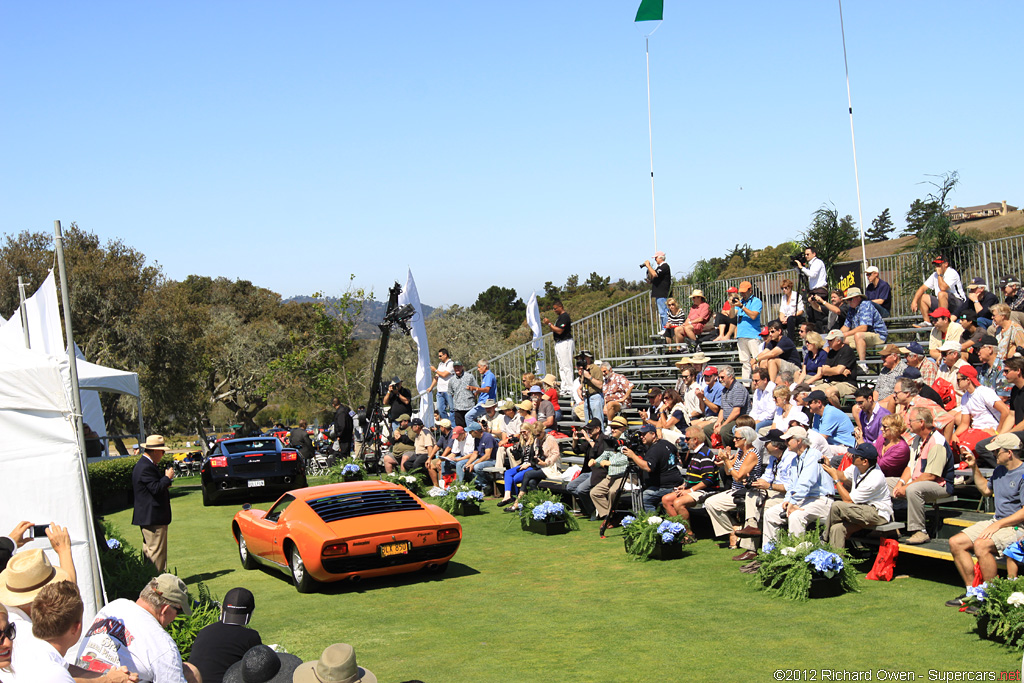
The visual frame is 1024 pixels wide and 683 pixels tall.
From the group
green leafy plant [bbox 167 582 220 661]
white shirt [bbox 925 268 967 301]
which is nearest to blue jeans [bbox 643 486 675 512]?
green leafy plant [bbox 167 582 220 661]

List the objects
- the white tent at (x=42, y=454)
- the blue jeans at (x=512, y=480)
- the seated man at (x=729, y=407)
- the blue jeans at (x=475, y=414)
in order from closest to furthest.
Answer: the white tent at (x=42, y=454) → the seated man at (x=729, y=407) → the blue jeans at (x=512, y=480) → the blue jeans at (x=475, y=414)

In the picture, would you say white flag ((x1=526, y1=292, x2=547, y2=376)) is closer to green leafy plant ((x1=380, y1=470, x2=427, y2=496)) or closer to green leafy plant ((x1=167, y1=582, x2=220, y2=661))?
green leafy plant ((x1=380, y1=470, x2=427, y2=496))

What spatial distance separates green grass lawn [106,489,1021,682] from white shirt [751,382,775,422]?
301cm

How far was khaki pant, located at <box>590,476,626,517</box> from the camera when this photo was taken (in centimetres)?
1338

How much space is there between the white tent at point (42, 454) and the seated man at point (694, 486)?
7252mm

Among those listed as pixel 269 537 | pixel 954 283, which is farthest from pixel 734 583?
pixel 954 283

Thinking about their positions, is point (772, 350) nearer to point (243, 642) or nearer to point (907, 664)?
point (907, 664)

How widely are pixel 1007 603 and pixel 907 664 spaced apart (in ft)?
3.05

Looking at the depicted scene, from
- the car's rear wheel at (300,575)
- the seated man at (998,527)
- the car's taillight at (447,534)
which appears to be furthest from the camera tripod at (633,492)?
the seated man at (998,527)

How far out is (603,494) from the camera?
13602mm

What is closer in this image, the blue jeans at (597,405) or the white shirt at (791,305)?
the blue jeans at (597,405)

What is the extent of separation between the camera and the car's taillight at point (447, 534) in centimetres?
1084

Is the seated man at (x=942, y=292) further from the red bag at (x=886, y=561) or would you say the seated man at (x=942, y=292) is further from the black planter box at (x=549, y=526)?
the black planter box at (x=549, y=526)

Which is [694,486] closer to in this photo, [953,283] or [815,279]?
[953,283]
